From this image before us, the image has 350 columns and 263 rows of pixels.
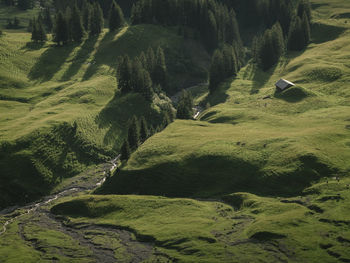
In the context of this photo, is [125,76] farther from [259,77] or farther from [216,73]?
[259,77]

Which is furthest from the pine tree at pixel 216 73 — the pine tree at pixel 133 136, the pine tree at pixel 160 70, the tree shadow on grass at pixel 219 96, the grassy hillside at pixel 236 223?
the grassy hillside at pixel 236 223

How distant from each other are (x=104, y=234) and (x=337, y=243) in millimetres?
44614

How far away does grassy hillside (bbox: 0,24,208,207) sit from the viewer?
118062mm

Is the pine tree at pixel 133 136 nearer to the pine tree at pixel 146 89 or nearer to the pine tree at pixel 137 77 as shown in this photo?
the pine tree at pixel 146 89

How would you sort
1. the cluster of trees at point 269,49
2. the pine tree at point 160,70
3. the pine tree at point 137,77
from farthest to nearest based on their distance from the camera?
1. the cluster of trees at point 269,49
2. the pine tree at point 160,70
3. the pine tree at point 137,77

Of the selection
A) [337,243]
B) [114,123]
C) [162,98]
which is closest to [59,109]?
[114,123]

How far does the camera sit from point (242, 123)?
135m

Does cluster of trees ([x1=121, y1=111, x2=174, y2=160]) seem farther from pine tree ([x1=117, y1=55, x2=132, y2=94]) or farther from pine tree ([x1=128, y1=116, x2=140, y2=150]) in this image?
pine tree ([x1=117, y1=55, x2=132, y2=94])

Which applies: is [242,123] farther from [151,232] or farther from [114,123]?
[151,232]

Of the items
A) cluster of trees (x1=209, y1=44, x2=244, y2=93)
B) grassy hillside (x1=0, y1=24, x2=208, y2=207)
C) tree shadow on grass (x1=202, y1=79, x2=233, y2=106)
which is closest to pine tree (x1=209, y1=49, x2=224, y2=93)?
cluster of trees (x1=209, y1=44, x2=244, y2=93)

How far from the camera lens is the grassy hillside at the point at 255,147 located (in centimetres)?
9731

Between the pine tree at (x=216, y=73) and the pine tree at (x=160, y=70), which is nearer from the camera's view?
the pine tree at (x=216, y=73)

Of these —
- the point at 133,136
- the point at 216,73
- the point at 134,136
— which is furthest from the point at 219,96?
the point at 133,136

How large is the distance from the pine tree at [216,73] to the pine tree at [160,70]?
21136 mm
